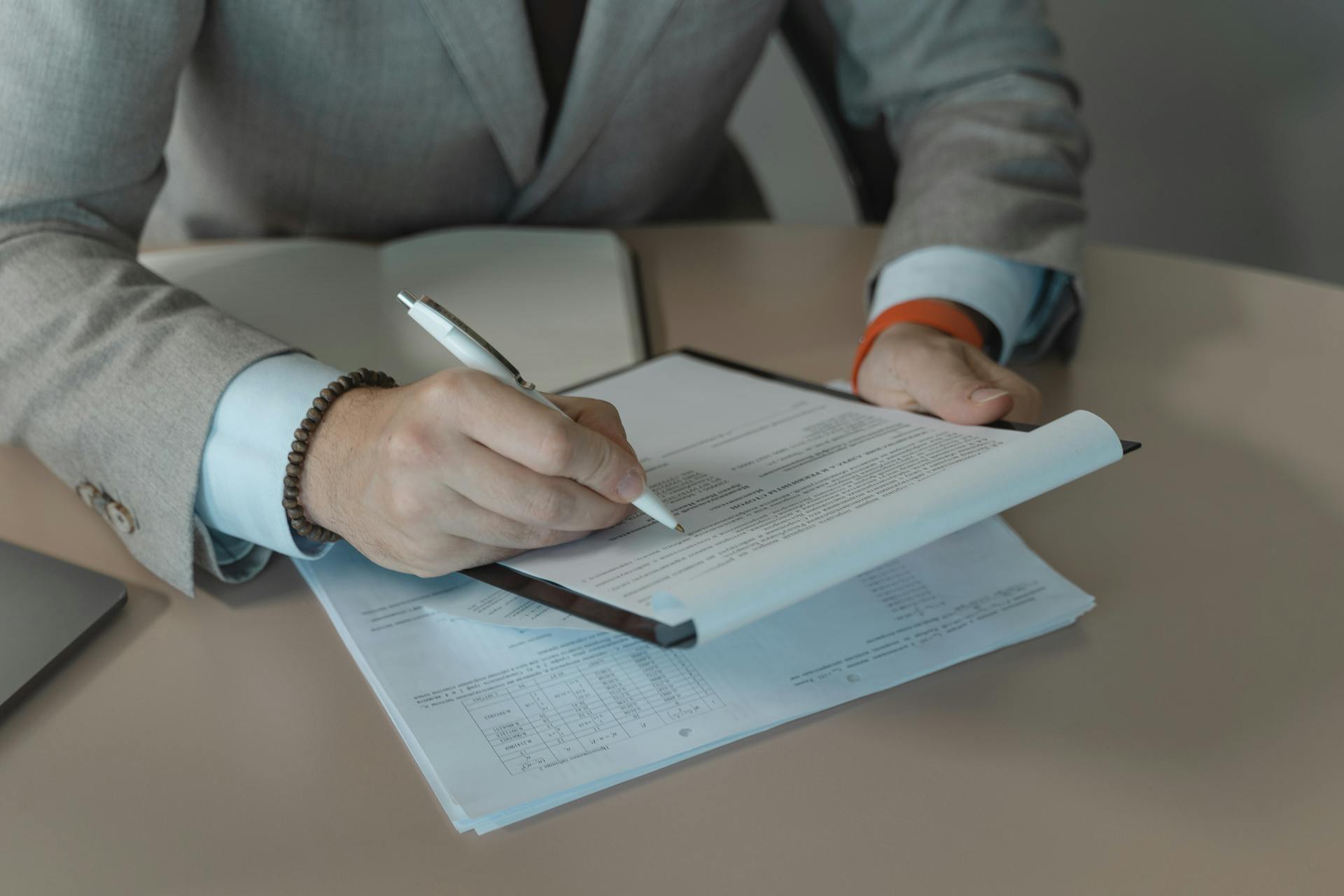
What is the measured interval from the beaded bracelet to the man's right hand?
0.11 feet

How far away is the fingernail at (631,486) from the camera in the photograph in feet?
1.83

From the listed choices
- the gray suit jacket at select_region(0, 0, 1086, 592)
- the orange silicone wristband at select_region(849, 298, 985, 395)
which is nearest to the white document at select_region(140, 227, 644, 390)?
the gray suit jacket at select_region(0, 0, 1086, 592)

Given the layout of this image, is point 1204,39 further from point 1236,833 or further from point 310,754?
point 310,754

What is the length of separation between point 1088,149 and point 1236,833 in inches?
32.8

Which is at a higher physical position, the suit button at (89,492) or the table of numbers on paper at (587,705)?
the table of numbers on paper at (587,705)

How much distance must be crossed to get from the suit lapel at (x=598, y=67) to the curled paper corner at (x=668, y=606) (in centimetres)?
68

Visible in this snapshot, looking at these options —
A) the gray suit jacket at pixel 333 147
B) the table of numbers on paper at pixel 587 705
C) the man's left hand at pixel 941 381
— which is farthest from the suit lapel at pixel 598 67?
the table of numbers on paper at pixel 587 705

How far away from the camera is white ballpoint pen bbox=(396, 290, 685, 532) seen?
0.56 meters

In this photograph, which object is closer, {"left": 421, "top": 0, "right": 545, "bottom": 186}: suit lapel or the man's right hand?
the man's right hand

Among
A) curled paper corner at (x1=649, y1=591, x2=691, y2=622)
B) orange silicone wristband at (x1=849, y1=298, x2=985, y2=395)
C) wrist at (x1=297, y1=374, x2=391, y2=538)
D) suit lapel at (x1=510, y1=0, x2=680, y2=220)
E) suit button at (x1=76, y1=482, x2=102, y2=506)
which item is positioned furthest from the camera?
suit lapel at (x1=510, y1=0, x2=680, y2=220)

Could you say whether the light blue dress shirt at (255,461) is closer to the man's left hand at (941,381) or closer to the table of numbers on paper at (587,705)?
the table of numbers on paper at (587,705)

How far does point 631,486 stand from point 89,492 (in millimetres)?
405

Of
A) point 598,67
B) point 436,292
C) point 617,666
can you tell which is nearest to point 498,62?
point 598,67

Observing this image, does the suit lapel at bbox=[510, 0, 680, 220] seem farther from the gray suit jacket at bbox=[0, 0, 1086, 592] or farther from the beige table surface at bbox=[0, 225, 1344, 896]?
the beige table surface at bbox=[0, 225, 1344, 896]
